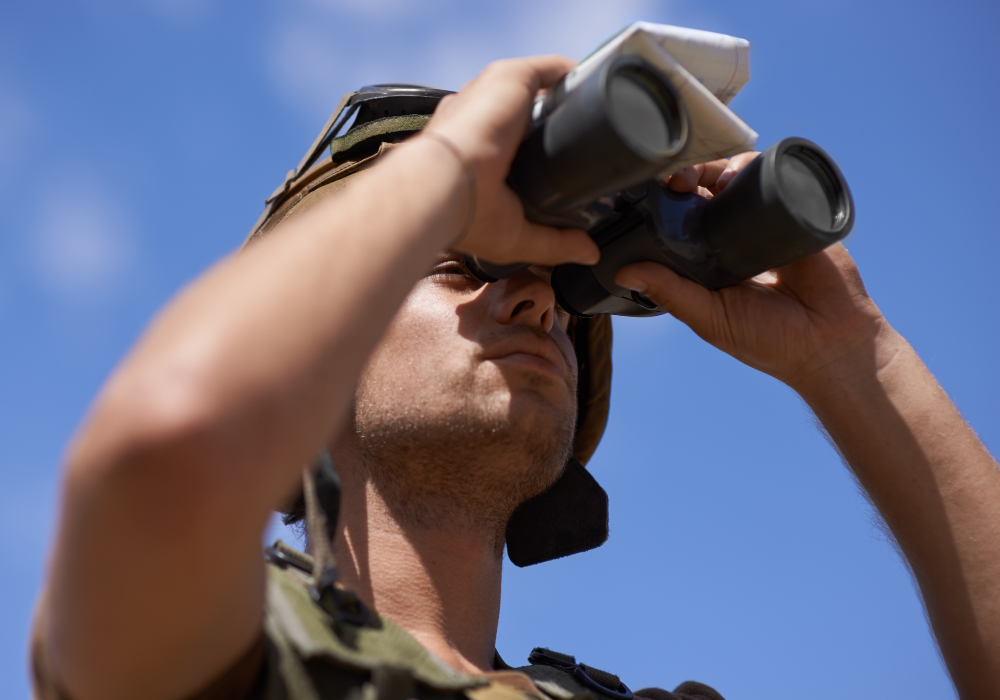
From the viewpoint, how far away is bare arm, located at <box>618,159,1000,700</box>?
2004mm

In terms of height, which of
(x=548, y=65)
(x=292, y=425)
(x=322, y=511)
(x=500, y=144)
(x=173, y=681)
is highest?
(x=548, y=65)

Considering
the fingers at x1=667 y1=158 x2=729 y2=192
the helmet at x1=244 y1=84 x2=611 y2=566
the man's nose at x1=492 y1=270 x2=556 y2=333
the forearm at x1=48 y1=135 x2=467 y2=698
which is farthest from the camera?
the helmet at x1=244 y1=84 x2=611 y2=566

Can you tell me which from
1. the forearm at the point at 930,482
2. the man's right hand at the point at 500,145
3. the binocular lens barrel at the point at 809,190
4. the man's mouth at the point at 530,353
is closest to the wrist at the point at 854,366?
the forearm at the point at 930,482

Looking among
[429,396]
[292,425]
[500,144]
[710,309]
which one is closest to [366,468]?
[429,396]

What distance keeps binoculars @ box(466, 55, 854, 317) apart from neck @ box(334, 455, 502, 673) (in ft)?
2.22

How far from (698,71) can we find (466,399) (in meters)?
0.91

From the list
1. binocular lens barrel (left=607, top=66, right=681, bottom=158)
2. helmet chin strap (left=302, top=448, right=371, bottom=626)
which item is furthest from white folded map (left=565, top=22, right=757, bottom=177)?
helmet chin strap (left=302, top=448, right=371, bottom=626)

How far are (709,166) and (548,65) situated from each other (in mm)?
621

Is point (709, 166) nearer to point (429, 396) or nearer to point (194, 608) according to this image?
point (429, 396)

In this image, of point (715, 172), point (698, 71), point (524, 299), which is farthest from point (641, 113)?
point (524, 299)

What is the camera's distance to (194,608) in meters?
1.02

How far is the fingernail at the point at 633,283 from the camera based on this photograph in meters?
1.94

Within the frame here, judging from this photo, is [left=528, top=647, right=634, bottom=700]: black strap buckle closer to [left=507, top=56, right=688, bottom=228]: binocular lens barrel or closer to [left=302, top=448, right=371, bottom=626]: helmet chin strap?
[left=302, top=448, right=371, bottom=626]: helmet chin strap

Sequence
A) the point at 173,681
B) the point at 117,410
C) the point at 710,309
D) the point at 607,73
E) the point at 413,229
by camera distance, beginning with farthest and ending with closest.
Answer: the point at 710,309, the point at 607,73, the point at 413,229, the point at 173,681, the point at 117,410
